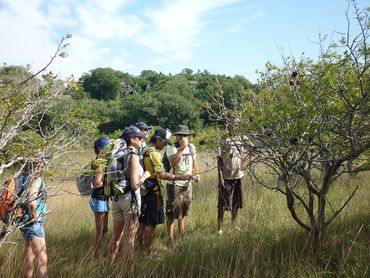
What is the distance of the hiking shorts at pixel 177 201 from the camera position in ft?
15.9

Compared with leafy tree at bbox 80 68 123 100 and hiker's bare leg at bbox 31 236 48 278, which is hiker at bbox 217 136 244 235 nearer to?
hiker's bare leg at bbox 31 236 48 278

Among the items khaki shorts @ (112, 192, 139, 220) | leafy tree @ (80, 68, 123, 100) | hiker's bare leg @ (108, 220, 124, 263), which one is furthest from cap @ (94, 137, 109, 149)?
leafy tree @ (80, 68, 123, 100)

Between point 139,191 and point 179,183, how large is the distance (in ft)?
3.22

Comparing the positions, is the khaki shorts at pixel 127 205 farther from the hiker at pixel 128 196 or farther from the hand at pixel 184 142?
the hand at pixel 184 142

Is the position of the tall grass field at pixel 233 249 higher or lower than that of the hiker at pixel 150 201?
lower

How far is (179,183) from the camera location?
16.3 feet

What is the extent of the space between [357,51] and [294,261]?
194 cm

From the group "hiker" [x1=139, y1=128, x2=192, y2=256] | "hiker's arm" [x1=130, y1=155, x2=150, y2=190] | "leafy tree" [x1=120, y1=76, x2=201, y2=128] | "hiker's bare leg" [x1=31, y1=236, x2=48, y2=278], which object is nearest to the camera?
"hiker's bare leg" [x1=31, y1=236, x2=48, y2=278]

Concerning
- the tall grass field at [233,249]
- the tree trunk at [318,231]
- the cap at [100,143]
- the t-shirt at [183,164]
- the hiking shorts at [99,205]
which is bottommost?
the tall grass field at [233,249]

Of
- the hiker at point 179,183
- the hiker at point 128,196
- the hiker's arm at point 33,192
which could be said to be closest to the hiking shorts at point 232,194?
the hiker at point 179,183

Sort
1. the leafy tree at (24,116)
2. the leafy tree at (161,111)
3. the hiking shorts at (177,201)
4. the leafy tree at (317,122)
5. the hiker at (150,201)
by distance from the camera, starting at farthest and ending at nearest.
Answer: the leafy tree at (161,111), the hiking shorts at (177,201), the hiker at (150,201), the leafy tree at (317,122), the leafy tree at (24,116)

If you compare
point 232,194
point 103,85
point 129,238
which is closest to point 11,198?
point 129,238

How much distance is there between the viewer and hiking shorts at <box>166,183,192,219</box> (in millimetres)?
4848

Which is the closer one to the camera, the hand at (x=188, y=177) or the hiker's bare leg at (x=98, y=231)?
the hiker's bare leg at (x=98, y=231)
